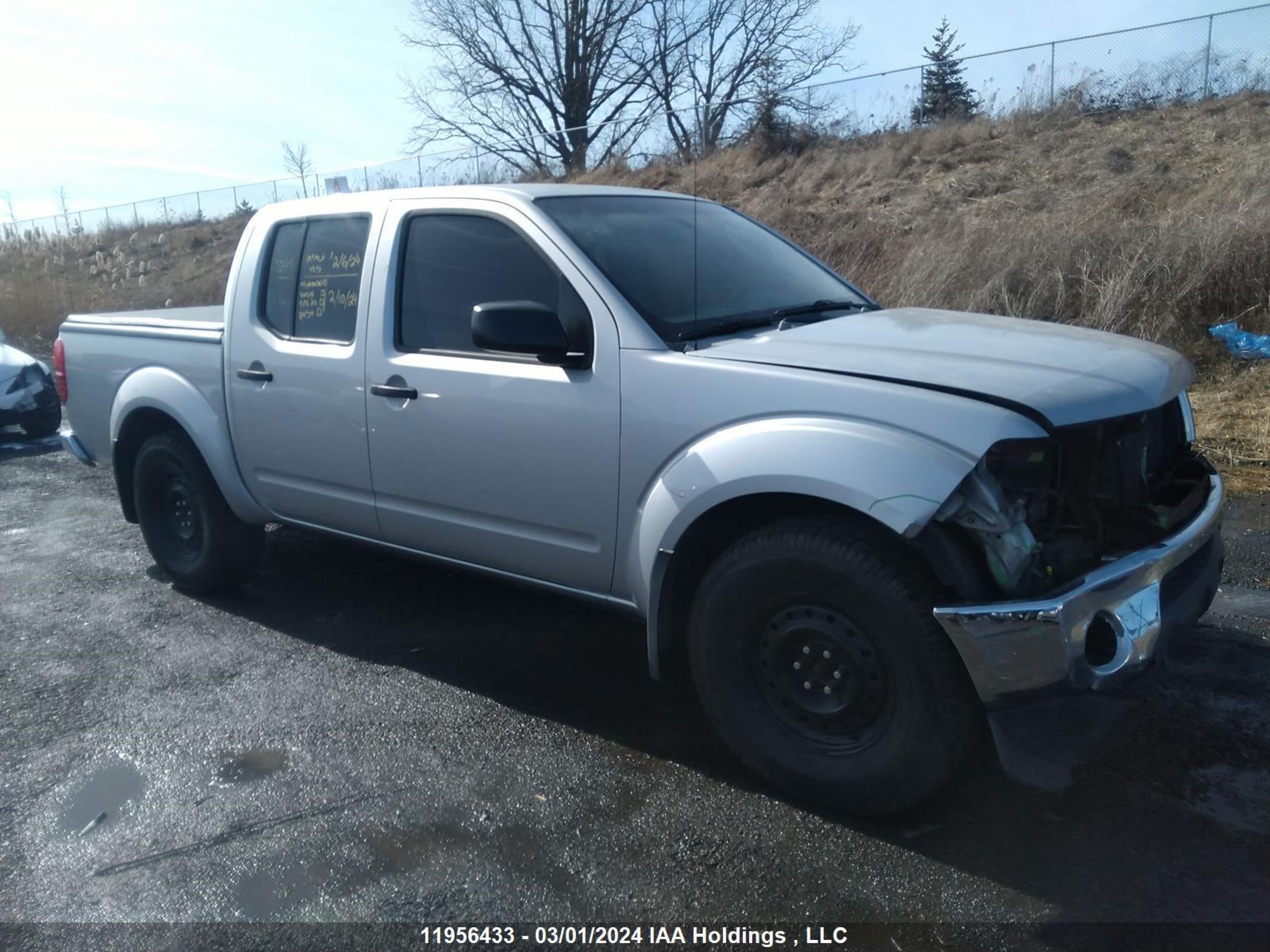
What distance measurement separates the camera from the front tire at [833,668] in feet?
9.45

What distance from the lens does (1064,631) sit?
8.75 ft

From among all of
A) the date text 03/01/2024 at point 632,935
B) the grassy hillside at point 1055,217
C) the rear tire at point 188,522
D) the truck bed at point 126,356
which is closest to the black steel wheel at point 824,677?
the date text 03/01/2024 at point 632,935

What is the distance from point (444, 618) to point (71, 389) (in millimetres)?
2573

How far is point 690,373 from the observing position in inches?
132

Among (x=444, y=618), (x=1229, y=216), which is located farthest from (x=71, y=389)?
(x=1229, y=216)

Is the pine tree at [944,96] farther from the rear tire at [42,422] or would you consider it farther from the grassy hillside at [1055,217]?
the rear tire at [42,422]

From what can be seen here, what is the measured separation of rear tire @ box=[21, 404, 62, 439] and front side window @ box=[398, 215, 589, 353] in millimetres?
7179

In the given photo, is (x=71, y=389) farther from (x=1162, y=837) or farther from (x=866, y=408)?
(x=1162, y=837)

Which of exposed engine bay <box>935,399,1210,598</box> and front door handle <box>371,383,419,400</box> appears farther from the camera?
front door handle <box>371,383,419,400</box>

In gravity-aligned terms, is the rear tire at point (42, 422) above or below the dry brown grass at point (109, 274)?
below

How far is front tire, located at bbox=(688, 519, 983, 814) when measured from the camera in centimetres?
288

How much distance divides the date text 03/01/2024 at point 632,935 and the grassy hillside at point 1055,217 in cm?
527

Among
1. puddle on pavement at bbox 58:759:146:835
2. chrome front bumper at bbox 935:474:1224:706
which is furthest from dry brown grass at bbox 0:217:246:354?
chrome front bumper at bbox 935:474:1224:706

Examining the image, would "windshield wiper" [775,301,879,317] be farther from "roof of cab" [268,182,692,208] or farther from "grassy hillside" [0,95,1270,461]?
"grassy hillside" [0,95,1270,461]
